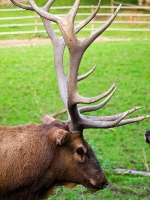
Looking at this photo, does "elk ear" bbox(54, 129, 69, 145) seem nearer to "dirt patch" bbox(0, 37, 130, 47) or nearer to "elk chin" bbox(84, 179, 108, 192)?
"elk chin" bbox(84, 179, 108, 192)

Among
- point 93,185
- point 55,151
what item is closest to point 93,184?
point 93,185

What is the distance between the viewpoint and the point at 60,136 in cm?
552

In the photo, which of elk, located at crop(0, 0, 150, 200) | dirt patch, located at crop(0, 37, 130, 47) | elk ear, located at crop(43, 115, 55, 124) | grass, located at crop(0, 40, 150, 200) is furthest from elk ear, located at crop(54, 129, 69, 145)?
dirt patch, located at crop(0, 37, 130, 47)

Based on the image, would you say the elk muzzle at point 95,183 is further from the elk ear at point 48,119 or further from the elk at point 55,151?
the elk ear at point 48,119

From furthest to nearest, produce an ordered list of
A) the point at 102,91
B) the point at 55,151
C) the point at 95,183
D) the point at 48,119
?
1. the point at 102,91
2. the point at 48,119
3. the point at 95,183
4. the point at 55,151

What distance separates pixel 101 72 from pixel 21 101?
3.61 meters

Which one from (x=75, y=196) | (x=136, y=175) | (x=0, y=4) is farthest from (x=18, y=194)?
(x=0, y=4)

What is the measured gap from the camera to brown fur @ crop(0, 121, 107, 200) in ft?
18.0

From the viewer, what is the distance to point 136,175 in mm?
8656

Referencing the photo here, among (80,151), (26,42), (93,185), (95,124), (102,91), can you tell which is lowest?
(26,42)

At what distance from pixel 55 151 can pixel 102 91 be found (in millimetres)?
9042

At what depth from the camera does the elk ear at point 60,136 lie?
18.1ft

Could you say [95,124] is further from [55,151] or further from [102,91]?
[102,91]

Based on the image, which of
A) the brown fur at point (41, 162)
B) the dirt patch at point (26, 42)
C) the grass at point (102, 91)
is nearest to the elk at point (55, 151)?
the brown fur at point (41, 162)
